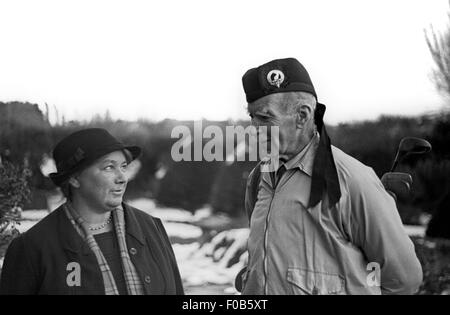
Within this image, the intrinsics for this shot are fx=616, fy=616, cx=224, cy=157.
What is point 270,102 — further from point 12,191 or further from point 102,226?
point 12,191

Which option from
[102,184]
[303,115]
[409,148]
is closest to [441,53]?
[409,148]

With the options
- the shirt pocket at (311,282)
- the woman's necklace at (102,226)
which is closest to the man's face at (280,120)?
the shirt pocket at (311,282)

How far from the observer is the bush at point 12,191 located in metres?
2.63

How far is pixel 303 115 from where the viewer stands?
7.17 feet

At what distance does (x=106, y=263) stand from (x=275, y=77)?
915mm

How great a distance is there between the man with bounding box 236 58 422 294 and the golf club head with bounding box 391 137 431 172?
696 millimetres

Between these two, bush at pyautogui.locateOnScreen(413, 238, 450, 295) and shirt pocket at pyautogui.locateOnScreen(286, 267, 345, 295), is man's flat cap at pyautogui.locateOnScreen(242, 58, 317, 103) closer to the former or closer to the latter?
shirt pocket at pyautogui.locateOnScreen(286, 267, 345, 295)

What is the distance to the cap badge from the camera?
2.18 m

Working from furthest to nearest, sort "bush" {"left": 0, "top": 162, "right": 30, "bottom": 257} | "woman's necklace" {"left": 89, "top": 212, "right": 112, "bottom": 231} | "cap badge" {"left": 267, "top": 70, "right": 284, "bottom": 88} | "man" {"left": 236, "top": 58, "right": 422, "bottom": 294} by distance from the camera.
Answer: "bush" {"left": 0, "top": 162, "right": 30, "bottom": 257}, "woman's necklace" {"left": 89, "top": 212, "right": 112, "bottom": 231}, "cap badge" {"left": 267, "top": 70, "right": 284, "bottom": 88}, "man" {"left": 236, "top": 58, "right": 422, "bottom": 294}

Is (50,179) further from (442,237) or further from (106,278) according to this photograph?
(442,237)

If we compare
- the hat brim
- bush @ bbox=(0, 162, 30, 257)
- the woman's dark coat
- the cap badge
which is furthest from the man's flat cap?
bush @ bbox=(0, 162, 30, 257)

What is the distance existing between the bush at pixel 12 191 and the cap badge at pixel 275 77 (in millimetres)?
1162
